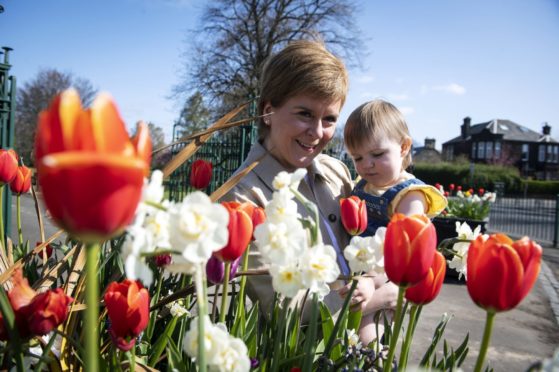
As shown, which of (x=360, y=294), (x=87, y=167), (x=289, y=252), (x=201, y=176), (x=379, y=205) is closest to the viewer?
Answer: (x=87, y=167)

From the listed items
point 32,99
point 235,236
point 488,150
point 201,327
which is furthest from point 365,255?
point 488,150

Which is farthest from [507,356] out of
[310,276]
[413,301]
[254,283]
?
[310,276]

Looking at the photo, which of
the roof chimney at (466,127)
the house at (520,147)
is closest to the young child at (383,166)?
the house at (520,147)

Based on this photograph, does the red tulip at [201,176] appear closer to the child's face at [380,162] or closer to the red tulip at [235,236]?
the child's face at [380,162]

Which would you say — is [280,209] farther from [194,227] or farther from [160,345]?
[160,345]

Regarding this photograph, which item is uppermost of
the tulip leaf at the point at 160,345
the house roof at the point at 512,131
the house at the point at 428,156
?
the house roof at the point at 512,131

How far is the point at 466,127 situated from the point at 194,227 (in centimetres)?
6572

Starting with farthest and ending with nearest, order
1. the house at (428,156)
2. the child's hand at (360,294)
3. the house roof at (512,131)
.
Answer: the house roof at (512,131) → the house at (428,156) → the child's hand at (360,294)

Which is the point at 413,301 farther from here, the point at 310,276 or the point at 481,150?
the point at 481,150

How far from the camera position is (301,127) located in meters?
1.70

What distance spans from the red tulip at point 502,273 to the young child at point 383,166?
1.34m

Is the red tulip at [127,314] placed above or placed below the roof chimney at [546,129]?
below

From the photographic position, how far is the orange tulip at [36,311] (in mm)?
586

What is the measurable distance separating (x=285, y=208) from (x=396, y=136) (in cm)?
169
